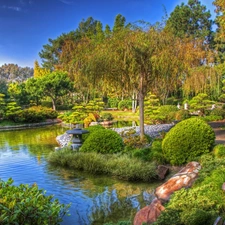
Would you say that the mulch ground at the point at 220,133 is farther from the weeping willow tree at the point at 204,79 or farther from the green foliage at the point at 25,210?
the weeping willow tree at the point at 204,79

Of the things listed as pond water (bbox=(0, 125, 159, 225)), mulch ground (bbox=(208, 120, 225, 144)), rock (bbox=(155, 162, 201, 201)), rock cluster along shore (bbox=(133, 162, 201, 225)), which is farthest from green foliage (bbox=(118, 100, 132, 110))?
rock (bbox=(155, 162, 201, 201))

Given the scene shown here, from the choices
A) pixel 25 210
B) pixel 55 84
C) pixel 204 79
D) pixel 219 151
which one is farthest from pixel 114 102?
pixel 25 210

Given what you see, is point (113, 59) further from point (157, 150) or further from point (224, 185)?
point (224, 185)

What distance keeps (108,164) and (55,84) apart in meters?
22.0

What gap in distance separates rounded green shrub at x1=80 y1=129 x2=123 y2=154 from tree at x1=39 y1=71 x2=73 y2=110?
66.7 ft

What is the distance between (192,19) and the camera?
40875 millimetres

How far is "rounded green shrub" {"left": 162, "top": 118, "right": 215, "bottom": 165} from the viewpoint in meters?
8.09

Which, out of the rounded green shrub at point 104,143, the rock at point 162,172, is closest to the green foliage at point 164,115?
the rounded green shrub at point 104,143

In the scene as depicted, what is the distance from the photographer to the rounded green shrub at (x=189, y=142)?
8.09 metres

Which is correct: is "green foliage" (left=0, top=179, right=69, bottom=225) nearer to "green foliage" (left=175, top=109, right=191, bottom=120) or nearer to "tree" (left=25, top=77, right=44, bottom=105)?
"green foliage" (left=175, top=109, right=191, bottom=120)

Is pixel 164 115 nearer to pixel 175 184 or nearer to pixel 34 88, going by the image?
pixel 34 88

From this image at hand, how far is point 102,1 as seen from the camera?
27297 mm

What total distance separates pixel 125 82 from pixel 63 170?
13.5 feet

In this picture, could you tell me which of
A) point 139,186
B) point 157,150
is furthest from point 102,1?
point 139,186
